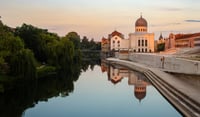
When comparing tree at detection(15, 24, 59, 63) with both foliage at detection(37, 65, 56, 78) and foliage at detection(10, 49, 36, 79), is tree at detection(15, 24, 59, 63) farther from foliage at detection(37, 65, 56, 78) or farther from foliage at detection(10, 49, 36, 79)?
foliage at detection(10, 49, 36, 79)

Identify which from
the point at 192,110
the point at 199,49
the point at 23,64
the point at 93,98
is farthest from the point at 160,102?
the point at 199,49

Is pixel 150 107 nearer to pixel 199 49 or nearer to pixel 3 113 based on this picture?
pixel 3 113

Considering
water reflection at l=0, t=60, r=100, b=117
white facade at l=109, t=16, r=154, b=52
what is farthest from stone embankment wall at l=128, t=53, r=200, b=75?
white facade at l=109, t=16, r=154, b=52

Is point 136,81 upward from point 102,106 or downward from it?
downward

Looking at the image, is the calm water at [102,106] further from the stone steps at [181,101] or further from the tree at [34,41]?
the tree at [34,41]

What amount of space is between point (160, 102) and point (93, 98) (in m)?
3.68

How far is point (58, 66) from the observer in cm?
3888

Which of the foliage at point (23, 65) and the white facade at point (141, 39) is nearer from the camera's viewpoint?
the foliage at point (23, 65)

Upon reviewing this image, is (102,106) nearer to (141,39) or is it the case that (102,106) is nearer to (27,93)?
(27,93)

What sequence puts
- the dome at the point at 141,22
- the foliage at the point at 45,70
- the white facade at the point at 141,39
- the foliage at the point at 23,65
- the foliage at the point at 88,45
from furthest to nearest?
the foliage at the point at 88,45 → the white facade at the point at 141,39 → the dome at the point at 141,22 → the foliage at the point at 45,70 → the foliage at the point at 23,65

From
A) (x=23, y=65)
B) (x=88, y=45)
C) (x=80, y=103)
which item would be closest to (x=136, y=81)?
(x=23, y=65)

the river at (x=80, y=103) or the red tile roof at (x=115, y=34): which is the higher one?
the red tile roof at (x=115, y=34)

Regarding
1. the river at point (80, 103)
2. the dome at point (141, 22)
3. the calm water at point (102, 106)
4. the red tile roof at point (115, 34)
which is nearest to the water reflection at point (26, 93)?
the river at point (80, 103)

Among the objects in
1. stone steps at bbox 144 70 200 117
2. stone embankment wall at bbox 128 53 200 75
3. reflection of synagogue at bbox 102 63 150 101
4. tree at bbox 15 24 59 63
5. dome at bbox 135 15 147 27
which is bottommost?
reflection of synagogue at bbox 102 63 150 101
